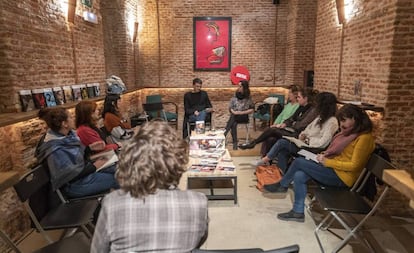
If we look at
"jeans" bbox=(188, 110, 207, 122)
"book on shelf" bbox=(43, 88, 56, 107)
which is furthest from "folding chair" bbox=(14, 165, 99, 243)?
"jeans" bbox=(188, 110, 207, 122)

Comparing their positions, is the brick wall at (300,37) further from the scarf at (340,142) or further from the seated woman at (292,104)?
the scarf at (340,142)

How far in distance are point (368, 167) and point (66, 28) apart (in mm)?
4226

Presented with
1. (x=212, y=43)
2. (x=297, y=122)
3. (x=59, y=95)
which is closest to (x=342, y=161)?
(x=297, y=122)

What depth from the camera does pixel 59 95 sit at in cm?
414

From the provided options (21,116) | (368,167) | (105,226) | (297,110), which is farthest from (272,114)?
(105,226)

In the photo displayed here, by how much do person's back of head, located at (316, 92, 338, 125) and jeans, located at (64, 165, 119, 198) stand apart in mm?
2711

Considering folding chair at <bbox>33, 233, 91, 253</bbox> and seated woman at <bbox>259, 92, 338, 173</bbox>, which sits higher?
seated woman at <bbox>259, 92, 338, 173</bbox>

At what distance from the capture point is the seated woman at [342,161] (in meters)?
3.01

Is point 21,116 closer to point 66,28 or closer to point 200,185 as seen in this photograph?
point 66,28

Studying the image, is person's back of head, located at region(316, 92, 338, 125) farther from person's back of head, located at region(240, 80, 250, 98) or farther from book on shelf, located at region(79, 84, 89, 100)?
book on shelf, located at region(79, 84, 89, 100)

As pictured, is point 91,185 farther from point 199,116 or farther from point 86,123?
point 199,116

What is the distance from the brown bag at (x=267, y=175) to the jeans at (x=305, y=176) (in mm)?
761

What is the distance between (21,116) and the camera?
311 cm

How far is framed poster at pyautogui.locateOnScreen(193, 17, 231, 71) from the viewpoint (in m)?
8.56
